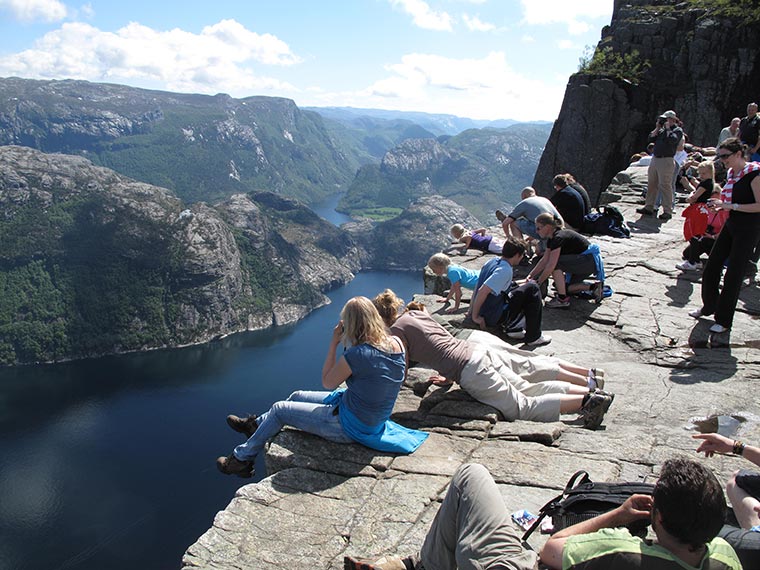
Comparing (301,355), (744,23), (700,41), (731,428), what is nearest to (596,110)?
(700,41)

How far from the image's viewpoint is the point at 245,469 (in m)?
7.23

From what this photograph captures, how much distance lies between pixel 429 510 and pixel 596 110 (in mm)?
32572

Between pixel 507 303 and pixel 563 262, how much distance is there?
2020 millimetres

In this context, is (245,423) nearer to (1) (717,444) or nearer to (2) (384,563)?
(2) (384,563)

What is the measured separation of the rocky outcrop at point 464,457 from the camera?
5.44 m

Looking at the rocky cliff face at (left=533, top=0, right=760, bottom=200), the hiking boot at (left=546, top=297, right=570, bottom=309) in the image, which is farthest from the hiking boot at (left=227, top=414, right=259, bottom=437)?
the rocky cliff face at (left=533, top=0, right=760, bottom=200)

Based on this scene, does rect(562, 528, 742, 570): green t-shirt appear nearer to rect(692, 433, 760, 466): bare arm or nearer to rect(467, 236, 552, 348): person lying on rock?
rect(692, 433, 760, 466): bare arm

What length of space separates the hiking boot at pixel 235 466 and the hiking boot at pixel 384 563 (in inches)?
110

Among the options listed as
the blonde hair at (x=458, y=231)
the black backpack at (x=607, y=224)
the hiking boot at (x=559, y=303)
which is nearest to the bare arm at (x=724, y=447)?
the hiking boot at (x=559, y=303)

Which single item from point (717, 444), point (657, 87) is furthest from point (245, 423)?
point (657, 87)

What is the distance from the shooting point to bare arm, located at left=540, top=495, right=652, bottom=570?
3.96 metres

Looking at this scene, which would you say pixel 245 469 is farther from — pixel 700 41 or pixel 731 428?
pixel 700 41

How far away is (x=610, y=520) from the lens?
13.2 ft

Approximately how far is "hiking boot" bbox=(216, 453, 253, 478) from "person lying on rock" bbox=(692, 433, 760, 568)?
4.87 metres
